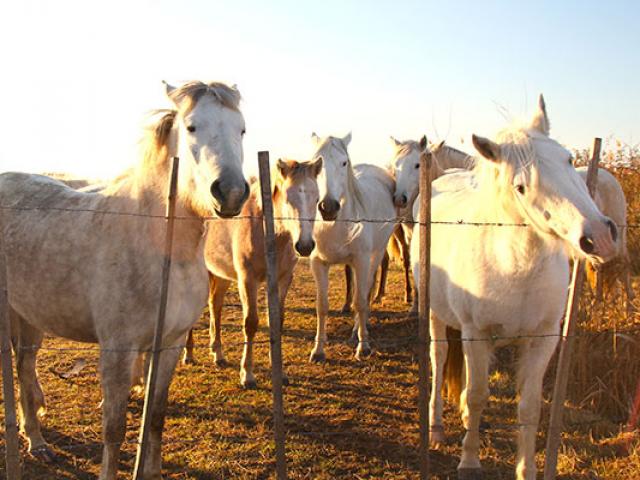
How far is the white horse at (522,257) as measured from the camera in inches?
116

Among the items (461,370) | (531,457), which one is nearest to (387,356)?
(461,370)

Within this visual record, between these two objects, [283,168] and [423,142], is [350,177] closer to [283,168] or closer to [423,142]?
[283,168]

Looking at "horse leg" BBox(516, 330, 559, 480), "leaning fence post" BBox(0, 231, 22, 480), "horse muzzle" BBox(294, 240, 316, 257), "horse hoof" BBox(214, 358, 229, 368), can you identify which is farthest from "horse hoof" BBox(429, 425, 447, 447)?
"leaning fence post" BBox(0, 231, 22, 480)

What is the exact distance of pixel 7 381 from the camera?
9.50 ft

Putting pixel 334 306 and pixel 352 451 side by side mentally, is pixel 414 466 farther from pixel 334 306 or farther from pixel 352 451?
pixel 334 306

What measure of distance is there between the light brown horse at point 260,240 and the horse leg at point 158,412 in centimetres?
214

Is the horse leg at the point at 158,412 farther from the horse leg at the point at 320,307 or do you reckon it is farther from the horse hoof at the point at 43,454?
the horse leg at the point at 320,307

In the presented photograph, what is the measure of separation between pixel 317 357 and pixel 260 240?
5.58 feet

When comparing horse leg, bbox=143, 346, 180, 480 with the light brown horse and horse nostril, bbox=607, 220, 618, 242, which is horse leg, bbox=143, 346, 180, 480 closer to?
the light brown horse

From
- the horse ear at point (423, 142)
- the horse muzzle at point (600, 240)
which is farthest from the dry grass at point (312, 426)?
the horse ear at point (423, 142)

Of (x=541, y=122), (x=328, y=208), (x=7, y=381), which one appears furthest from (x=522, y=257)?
(x=328, y=208)

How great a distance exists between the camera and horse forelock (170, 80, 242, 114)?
3.15 meters

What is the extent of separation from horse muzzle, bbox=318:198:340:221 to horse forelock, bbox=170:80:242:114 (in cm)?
327

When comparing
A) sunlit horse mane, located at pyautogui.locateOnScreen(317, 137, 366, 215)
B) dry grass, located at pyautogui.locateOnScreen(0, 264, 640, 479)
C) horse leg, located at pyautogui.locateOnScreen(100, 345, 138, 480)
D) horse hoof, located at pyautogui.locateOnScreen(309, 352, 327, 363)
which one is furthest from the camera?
sunlit horse mane, located at pyautogui.locateOnScreen(317, 137, 366, 215)
